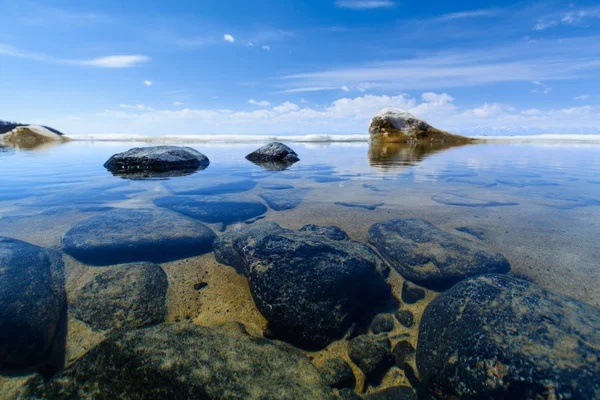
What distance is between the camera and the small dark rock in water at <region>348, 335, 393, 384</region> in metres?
2.07

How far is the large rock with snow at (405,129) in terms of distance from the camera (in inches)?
1309

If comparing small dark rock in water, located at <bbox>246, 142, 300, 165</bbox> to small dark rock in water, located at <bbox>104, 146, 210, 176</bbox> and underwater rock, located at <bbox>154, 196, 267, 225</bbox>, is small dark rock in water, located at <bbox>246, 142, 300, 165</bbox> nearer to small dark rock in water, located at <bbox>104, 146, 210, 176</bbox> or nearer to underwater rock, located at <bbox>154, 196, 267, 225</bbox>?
small dark rock in water, located at <bbox>104, 146, 210, 176</bbox>

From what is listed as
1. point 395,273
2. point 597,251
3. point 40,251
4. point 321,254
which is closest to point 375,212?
point 395,273

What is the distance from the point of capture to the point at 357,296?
2711 millimetres

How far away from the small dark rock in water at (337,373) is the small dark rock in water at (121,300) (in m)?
1.51

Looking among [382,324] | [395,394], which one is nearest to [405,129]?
[382,324]

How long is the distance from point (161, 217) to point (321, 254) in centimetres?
282

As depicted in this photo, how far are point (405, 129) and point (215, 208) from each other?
109ft

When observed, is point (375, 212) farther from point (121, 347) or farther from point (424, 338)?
point (121, 347)

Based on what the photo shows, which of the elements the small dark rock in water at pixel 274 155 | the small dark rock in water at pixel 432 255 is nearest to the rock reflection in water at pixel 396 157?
the small dark rock in water at pixel 274 155

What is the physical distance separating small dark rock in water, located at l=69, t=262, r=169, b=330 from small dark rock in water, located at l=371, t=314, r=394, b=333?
1.93 metres

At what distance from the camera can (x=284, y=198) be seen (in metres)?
5.82

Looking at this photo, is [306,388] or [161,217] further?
[161,217]

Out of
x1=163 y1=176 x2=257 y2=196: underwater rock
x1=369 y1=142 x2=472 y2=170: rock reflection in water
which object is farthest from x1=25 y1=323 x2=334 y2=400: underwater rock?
x1=369 y1=142 x2=472 y2=170: rock reflection in water
